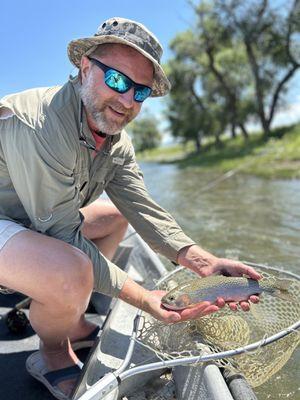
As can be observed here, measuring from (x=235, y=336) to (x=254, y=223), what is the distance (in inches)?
215

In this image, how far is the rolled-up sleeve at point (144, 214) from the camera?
109 inches

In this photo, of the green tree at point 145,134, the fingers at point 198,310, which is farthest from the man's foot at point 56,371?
the green tree at point 145,134

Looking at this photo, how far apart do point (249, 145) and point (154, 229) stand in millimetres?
25709

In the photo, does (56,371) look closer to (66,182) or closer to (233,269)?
(66,182)

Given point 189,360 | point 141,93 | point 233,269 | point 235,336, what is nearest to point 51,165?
point 141,93

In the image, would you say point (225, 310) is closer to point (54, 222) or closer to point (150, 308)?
point (150, 308)

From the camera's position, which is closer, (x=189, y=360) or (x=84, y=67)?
(x=189, y=360)

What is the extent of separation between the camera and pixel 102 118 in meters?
2.32

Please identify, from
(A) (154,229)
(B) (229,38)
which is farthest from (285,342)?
(B) (229,38)

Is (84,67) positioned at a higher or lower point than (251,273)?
higher

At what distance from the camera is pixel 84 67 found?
→ 92.5 inches

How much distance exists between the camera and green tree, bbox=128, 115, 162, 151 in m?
100

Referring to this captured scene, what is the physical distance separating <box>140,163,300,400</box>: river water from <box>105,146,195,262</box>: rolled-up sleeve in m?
1.03

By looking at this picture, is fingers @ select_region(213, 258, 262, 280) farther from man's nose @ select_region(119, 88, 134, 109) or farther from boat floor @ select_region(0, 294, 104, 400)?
man's nose @ select_region(119, 88, 134, 109)
